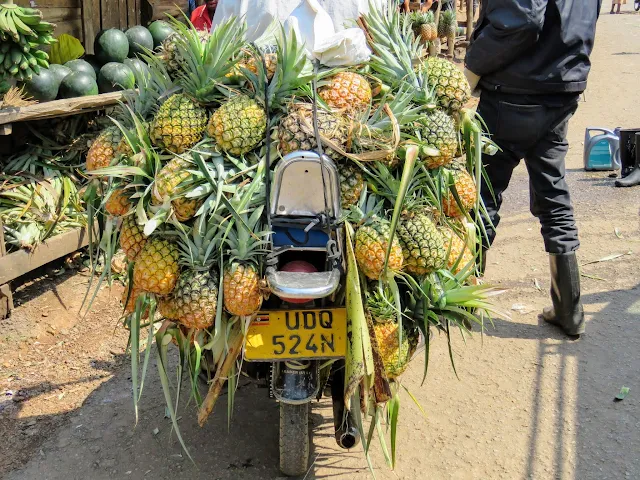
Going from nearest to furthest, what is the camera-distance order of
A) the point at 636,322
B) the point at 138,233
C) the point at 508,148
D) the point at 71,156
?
the point at 138,233 < the point at 508,148 < the point at 636,322 < the point at 71,156

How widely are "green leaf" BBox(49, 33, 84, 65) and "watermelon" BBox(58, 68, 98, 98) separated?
1.69 feet

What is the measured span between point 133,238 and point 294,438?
1.06 metres

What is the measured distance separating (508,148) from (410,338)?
181 cm

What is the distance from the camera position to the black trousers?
Answer: 13.6ft

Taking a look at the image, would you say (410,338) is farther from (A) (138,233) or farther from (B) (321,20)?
(B) (321,20)

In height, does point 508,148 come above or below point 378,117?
below

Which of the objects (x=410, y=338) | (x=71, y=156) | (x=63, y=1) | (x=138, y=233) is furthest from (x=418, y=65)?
(x=63, y=1)

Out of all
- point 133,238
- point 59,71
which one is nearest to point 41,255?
point 59,71

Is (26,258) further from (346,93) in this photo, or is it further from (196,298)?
(346,93)

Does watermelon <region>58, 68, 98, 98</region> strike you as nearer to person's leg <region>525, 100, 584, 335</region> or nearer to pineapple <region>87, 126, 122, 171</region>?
pineapple <region>87, 126, 122, 171</region>

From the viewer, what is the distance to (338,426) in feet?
9.57

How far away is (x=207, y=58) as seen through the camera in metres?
2.84

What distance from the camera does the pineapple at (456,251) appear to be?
2.89m

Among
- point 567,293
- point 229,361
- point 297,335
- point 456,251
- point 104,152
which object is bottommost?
point 567,293
